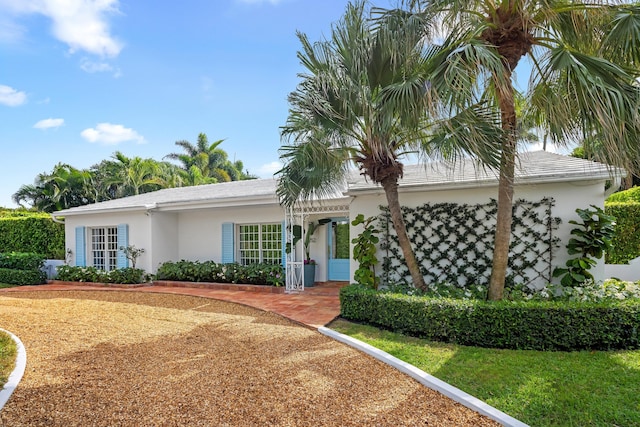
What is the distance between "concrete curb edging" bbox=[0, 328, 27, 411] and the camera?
4.12 m

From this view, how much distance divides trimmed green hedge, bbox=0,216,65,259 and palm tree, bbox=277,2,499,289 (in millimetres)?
16141

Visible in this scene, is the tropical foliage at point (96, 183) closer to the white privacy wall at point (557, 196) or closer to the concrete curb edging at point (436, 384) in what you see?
the white privacy wall at point (557, 196)

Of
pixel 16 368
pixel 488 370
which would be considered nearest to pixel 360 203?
pixel 488 370

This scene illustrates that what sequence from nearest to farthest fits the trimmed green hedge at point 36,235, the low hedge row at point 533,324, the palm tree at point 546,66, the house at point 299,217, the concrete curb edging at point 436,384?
1. the concrete curb edging at point 436,384
2. the palm tree at point 546,66
3. the low hedge row at point 533,324
4. the house at point 299,217
5. the trimmed green hedge at point 36,235

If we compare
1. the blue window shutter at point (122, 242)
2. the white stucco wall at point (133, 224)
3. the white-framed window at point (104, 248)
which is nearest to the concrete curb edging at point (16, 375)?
the white stucco wall at point (133, 224)

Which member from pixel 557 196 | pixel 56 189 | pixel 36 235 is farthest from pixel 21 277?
pixel 557 196

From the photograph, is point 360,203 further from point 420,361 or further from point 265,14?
point 265,14

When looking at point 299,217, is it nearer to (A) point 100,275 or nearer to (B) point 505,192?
(B) point 505,192

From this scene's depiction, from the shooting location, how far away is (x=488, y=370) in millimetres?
4898

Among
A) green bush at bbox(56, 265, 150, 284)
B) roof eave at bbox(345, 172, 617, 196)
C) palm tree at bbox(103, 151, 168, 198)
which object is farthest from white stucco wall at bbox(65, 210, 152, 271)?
palm tree at bbox(103, 151, 168, 198)

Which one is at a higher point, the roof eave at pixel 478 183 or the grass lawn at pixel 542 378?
the roof eave at pixel 478 183

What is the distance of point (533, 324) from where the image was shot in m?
5.78

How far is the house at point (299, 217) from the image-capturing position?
317 inches

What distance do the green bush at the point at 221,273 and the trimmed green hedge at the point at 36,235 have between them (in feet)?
26.5
